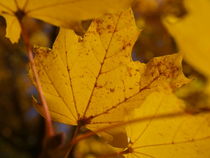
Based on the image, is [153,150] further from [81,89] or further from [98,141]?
[98,141]

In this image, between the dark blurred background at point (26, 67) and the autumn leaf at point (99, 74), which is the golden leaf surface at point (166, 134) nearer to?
the autumn leaf at point (99, 74)

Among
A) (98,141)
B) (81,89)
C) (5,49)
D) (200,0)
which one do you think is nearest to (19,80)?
(5,49)

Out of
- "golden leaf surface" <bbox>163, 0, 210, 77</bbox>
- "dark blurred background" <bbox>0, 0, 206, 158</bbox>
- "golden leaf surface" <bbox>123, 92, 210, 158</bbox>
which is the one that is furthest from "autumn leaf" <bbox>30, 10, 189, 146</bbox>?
"dark blurred background" <bbox>0, 0, 206, 158</bbox>

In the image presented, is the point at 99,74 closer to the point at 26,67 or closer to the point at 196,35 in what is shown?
the point at 196,35

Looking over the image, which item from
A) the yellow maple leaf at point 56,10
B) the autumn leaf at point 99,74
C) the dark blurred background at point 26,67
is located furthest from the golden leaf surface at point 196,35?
the dark blurred background at point 26,67

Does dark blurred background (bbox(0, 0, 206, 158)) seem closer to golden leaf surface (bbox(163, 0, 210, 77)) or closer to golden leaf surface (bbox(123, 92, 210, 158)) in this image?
golden leaf surface (bbox(123, 92, 210, 158))
